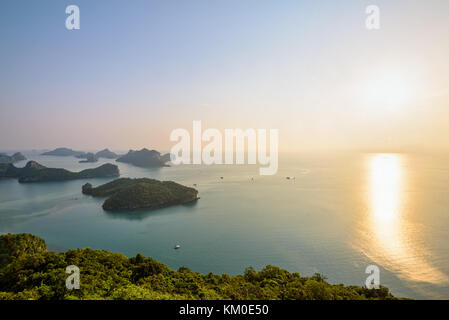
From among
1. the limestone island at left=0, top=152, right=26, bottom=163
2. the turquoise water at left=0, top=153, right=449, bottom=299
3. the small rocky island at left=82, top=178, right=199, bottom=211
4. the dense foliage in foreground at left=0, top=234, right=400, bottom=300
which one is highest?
the limestone island at left=0, top=152, right=26, bottom=163

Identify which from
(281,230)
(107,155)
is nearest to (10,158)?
(107,155)

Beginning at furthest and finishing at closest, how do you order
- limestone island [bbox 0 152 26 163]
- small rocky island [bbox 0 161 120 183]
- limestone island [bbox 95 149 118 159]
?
1. limestone island [bbox 95 149 118 159]
2. limestone island [bbox 0 152 26 163]
3. small rocky island [bbox 0 161 120 183]

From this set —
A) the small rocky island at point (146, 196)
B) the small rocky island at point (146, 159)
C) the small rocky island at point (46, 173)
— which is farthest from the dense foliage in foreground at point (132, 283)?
the small rocky island at point (146, 159)

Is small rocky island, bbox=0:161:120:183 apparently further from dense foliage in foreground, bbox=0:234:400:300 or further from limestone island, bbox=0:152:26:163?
dense foliage in foreground, bbox=0:234:400:300

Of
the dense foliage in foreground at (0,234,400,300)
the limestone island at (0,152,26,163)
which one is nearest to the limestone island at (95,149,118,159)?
the limestone island at (0,152,26,163)

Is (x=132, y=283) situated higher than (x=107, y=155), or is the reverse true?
(x=107, y=155)

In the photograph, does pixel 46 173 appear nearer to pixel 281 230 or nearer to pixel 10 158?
pixel 281 230
